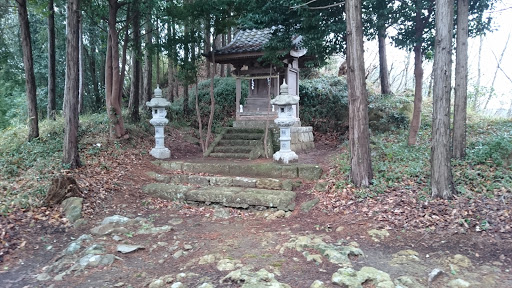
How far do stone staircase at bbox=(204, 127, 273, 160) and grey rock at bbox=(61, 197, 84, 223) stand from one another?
14.3 feet

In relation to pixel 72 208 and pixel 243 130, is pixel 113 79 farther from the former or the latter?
pixel 72 208

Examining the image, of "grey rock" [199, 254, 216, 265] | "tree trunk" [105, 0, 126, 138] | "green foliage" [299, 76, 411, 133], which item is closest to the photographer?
"grey rock" [199, 254, 216, 265]

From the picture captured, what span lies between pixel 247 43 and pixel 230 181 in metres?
6.22

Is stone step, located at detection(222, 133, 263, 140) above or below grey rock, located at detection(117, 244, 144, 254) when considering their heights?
above

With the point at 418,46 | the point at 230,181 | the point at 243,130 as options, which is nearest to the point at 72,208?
the point at 230,181

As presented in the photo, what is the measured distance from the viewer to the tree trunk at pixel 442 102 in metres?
5.28

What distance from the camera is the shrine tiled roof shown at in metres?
10.9

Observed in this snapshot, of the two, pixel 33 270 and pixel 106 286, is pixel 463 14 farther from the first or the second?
pixel 33 270

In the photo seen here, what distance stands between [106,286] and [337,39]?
911cm

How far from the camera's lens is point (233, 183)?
7.45 m

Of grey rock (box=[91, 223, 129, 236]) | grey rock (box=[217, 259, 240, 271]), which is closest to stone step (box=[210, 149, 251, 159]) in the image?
grey rock (box=[91, 223, 129, 236])

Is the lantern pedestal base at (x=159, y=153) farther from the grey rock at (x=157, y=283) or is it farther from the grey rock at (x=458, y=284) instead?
the grey rock at (x=458, y=284)

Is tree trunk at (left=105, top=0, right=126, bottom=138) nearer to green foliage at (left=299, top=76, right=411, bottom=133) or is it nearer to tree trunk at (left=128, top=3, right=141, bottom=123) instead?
tree trunk at (left=128, top=3, right=141, bottom=123)

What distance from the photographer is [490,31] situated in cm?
844
